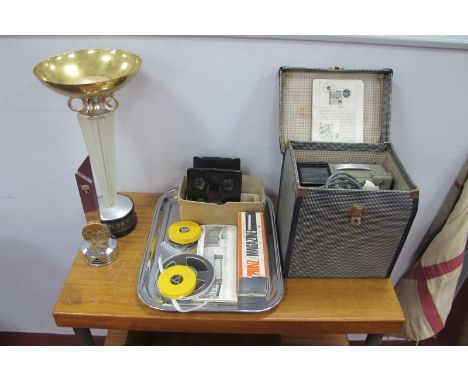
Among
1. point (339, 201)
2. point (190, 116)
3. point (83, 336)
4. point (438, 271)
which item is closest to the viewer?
point (339, 201)

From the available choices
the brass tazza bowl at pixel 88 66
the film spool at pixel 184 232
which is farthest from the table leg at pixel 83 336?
the brass tazza bowl at pixel 88 66

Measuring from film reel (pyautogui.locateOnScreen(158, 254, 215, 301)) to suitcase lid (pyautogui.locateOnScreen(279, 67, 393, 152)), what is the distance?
0.35 meters

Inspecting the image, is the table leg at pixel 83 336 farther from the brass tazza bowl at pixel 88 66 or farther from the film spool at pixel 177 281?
the brass tazza bowl at pixel 88 66

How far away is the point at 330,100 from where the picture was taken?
2.98 feet

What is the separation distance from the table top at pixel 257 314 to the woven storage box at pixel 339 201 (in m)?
0.04

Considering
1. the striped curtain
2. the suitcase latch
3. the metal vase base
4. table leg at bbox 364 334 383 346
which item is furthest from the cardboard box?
the striped curtain

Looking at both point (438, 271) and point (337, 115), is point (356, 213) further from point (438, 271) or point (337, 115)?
point (438, 271)

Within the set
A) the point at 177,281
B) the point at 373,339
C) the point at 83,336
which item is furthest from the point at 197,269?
the point at 373,339

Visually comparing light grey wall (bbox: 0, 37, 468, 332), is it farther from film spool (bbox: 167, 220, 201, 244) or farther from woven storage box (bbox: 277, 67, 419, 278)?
film spool (bbox: 167, 220, 201, 244)

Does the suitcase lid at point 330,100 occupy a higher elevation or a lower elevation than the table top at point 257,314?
higher

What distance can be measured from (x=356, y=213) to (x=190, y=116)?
0.49 metres

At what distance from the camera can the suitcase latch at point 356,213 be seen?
70cm
